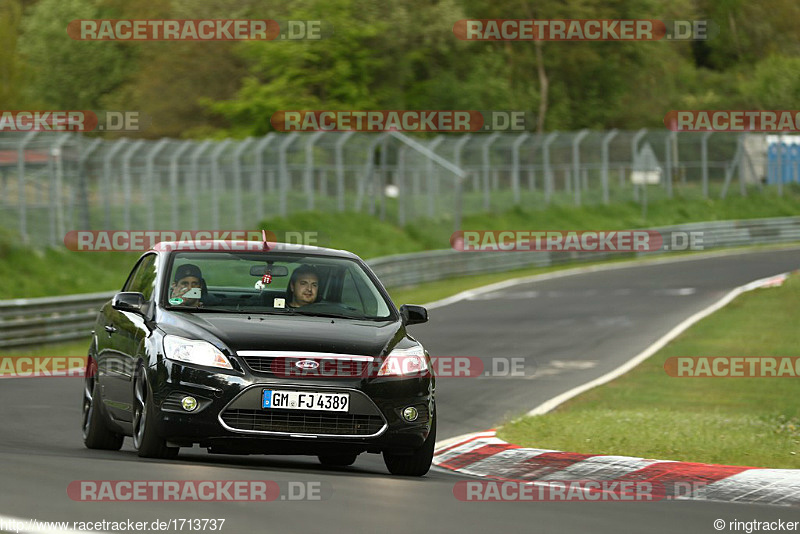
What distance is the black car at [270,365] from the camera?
30.0 feet

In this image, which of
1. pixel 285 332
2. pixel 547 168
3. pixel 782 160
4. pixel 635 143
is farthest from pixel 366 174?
pixel 285 332

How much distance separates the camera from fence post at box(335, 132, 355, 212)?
40.0 m

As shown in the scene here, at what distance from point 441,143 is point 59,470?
38.2m

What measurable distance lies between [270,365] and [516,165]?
132 ft

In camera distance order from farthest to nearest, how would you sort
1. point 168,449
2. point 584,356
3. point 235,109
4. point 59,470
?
point 235,109
point 584,356
point 168,449
point 59,470

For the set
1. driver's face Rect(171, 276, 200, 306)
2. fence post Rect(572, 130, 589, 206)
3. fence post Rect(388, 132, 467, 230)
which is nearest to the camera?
driver's face Rect(171, 276, 200, 306)

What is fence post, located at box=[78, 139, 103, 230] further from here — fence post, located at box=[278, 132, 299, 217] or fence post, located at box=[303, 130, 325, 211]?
fence post, located at box=[303, 130, 325, 211]

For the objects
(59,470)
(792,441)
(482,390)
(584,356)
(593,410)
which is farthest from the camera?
(584,356)

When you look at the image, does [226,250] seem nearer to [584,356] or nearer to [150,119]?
[584,356]

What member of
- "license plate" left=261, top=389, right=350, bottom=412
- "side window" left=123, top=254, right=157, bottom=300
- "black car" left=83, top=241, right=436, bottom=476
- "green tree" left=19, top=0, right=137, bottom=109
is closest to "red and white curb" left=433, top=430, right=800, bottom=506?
"black car" left=83, top=241, right=436, bottom=476

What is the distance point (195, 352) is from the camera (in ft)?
30.4

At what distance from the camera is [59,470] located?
8133 millimetres

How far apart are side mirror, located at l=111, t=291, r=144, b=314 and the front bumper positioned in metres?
0.84

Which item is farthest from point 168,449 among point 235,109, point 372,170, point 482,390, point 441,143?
point 235,109
